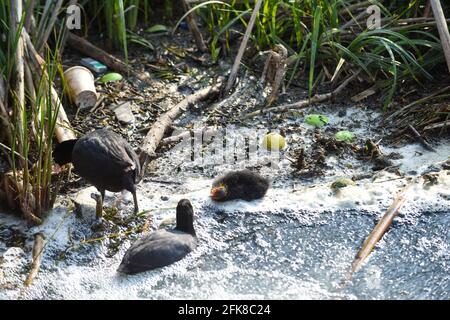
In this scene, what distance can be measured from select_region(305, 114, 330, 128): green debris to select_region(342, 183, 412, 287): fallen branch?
3.13 ft

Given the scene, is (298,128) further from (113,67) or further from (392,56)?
(113,67)

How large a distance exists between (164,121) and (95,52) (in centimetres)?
114

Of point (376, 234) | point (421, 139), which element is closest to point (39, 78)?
point (376, 234)

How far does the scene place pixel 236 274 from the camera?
4223 millimetres

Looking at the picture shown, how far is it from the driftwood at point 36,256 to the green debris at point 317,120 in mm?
2072

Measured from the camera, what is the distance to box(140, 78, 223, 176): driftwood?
5.15 m

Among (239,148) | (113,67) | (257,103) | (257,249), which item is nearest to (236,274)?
(257,249)

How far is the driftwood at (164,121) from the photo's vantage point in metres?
5.15

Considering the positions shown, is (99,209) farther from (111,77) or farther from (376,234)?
(111,77)

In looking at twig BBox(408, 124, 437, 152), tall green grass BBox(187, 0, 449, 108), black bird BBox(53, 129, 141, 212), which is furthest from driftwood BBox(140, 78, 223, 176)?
twig BBox(408, 124, 437, 152)

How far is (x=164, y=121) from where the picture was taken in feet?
18.4

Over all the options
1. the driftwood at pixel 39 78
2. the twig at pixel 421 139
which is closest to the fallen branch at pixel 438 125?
the twig at pixel 421 139

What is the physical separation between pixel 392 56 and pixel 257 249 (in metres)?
2.03

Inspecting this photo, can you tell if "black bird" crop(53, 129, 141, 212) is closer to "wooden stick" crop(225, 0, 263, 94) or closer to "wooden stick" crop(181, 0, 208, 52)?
"wooden stick" crop(225, 0, 263, 94)
